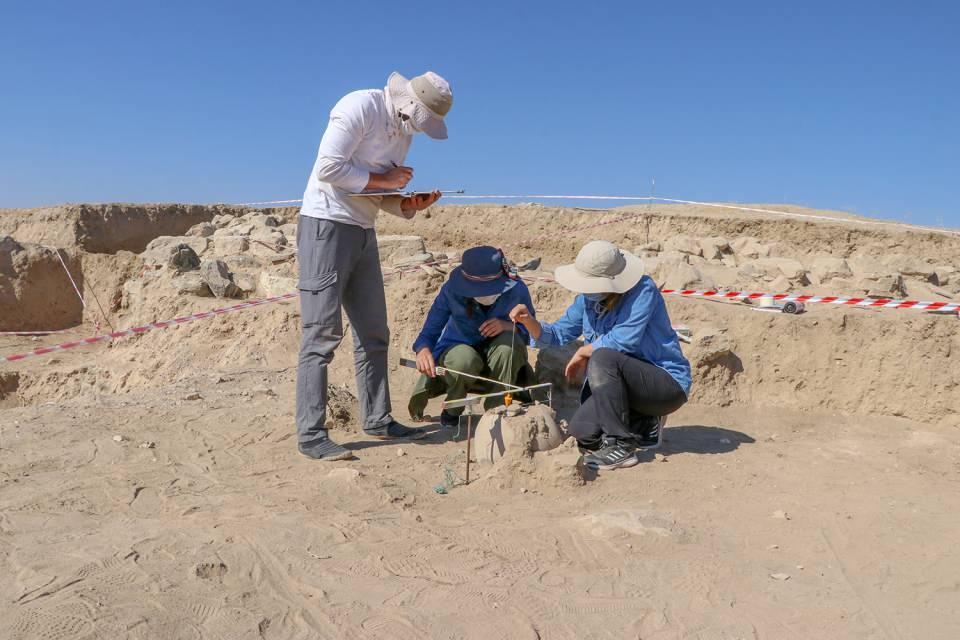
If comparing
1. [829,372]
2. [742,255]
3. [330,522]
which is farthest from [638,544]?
[742,255]

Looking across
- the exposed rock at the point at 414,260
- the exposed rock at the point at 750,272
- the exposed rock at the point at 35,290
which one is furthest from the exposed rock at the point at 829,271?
the exposed rock at the point at 35,290

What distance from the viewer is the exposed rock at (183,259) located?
1009cm

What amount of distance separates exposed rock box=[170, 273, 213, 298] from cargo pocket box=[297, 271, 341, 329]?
17.7 ft

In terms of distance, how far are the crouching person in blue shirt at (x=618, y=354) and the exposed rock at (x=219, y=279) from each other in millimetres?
5296

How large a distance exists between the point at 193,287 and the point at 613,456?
6475 mm

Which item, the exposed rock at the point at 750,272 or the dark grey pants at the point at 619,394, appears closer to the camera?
the dark grey pants at the point at 619,394

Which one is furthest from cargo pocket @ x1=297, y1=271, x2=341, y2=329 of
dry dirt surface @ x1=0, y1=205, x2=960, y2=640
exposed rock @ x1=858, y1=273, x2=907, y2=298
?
exposed rock @ x1=858, y1=273, x2=907, y2=298

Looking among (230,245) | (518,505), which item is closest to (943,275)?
(518,505)

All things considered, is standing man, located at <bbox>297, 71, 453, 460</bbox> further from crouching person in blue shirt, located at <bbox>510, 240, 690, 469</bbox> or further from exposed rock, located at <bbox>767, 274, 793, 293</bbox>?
exposed rock, located at <bbox>767, 274, 793, 293</bbox>

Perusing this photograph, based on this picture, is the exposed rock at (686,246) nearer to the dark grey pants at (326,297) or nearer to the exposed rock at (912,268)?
the exposed rock at (912,268)

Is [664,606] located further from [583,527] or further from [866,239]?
[866,239]

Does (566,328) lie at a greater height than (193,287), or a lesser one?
greater

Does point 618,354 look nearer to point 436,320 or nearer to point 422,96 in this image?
point 436,320

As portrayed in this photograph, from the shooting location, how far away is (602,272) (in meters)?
4.32
